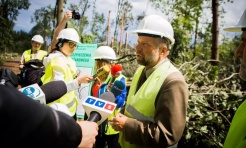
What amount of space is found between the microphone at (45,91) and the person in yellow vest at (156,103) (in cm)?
53

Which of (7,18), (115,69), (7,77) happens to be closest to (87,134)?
(7,77)

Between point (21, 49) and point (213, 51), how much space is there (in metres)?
35.5

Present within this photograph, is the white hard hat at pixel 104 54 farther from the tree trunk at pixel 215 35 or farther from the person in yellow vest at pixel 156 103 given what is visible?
the tree trunk at pixel 215 35

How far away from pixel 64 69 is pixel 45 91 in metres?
1.20

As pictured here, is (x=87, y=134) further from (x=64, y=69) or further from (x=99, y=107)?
(x=64, y=69)

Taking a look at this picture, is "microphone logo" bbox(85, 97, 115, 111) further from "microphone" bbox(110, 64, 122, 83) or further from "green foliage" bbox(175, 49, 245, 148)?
"green foliage" bbox(175, 49, 245, 148)

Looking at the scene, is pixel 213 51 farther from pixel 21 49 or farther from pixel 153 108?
pixel 21 49

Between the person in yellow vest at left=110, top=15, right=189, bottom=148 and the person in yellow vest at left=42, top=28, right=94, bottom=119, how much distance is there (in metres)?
0.98

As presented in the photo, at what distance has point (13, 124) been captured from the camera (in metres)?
0.73

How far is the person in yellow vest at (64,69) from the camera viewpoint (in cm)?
296

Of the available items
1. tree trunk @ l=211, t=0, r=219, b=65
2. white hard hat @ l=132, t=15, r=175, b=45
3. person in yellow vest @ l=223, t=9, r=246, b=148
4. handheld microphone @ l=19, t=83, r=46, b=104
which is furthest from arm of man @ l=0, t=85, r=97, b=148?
tree trunk @ l=211, t=0, r=219, b=65

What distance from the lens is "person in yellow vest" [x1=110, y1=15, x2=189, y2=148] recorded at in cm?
175

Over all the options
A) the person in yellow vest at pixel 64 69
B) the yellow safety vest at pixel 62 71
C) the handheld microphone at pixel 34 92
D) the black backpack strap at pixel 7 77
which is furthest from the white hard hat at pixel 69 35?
the black backpack strap at pixel 7 77

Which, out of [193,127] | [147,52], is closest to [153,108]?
[147,52]
